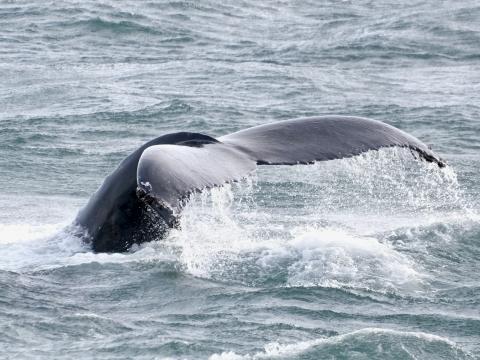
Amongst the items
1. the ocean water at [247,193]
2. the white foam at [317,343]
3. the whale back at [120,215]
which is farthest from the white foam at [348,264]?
the whale back at [120,215]

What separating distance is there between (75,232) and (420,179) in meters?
5.47

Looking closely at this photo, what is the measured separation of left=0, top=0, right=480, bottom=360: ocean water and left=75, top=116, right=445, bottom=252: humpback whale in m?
0.20

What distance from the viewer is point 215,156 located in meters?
6.69

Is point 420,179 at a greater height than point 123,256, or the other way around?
point 123,256

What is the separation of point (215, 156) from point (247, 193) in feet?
16.7

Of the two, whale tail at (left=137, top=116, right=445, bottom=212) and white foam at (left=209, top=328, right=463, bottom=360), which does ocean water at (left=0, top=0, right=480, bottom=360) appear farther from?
whale tail at (left=137, top=116, right=445, bottom=212)

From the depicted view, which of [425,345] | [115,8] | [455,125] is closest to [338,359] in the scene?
[425,345]

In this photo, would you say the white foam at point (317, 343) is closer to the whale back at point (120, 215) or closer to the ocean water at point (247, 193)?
the ocean water at point (247, 193)

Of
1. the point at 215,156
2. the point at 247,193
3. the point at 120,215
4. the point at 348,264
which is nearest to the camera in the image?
the point at 215,156

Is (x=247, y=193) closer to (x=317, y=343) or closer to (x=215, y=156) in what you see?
(x=215, y=156)

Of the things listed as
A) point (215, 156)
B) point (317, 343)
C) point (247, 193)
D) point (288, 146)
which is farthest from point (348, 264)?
point (247, 193)

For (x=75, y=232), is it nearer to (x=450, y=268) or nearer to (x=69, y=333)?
(x=69, y=333)

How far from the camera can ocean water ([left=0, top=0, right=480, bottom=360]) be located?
270 inches

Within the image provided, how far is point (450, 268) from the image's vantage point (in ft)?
27.4
